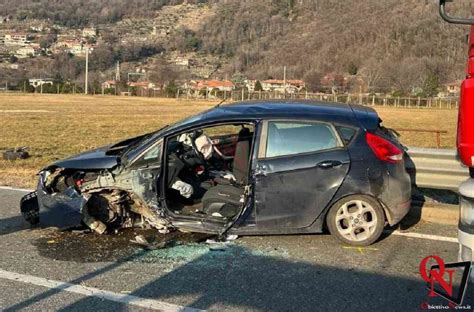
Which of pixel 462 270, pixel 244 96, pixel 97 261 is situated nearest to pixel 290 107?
pixel 97 261

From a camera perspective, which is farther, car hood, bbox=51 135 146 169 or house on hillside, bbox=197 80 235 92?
house on hillside, bbox=197 80 235 92

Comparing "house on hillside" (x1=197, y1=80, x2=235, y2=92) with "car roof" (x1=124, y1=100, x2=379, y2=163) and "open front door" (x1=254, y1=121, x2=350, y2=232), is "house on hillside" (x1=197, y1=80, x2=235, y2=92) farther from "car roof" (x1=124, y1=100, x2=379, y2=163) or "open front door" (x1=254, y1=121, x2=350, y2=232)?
"open front door" (x1=254, y1=121, x2=350, y2=232)

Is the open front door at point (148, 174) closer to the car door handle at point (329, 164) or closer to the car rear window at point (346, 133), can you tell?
the car door handle at point (329, 164)

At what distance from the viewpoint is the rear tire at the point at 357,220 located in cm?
551

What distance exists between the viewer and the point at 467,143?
119 inches

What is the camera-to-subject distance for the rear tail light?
5555mm

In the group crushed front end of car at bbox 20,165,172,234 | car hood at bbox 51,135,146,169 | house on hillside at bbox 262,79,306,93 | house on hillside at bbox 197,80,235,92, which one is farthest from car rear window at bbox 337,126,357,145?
house on hillside at bbox 262,79,306,93

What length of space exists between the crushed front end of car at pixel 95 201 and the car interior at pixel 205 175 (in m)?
0.34

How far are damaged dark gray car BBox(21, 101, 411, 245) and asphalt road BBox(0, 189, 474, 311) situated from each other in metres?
0.23

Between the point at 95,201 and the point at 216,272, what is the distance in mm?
1771

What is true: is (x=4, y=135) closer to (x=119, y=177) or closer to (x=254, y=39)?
(x=119, y=177)

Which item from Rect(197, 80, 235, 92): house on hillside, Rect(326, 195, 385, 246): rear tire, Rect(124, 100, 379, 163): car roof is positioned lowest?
Rect(326, 195, 385, 246): rear tire

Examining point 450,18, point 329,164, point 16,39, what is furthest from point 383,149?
point 16,39

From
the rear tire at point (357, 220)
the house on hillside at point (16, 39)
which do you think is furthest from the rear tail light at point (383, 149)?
the house on hillside at point (16, 39)
